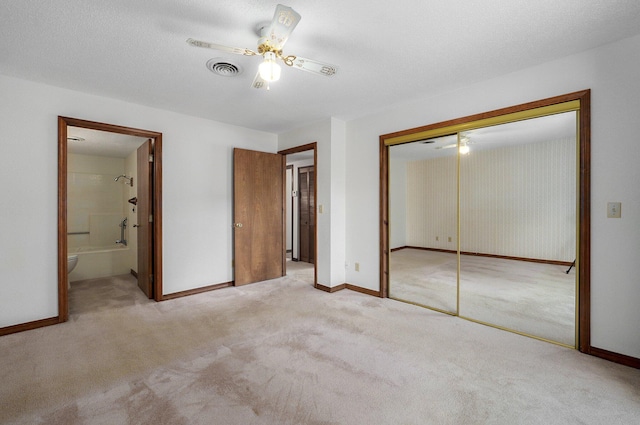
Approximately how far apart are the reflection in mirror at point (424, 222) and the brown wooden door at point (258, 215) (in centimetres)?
192

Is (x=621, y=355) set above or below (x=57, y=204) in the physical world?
below

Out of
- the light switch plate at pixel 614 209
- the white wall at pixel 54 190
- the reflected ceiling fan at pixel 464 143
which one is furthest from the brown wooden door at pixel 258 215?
the light switch plate at pixel 614 209

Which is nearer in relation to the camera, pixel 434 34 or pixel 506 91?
pixel 434 34

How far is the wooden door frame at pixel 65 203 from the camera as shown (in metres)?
2.92

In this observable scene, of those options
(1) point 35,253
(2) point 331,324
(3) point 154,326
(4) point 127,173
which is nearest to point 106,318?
(3) point 154,326

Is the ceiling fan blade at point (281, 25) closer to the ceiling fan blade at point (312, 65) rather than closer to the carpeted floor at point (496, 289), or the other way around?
the ceiling fan blade at point (312, 65)

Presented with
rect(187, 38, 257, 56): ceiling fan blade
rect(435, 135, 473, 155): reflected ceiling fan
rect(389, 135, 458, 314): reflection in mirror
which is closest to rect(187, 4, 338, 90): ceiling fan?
rect(187, 38, 257, 56): ceiling fan blade

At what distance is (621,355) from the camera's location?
2127mm

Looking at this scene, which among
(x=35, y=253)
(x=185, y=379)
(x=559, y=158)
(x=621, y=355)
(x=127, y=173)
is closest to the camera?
(x=185, y=379)

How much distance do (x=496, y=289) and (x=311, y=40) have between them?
343 centimetres

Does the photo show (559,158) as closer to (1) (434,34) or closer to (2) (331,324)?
(1) (434,34)

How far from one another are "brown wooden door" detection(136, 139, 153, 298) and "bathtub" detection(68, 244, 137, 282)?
1324 mm

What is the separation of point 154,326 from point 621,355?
4038 mm

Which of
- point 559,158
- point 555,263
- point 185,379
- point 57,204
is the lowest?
point 185,379
